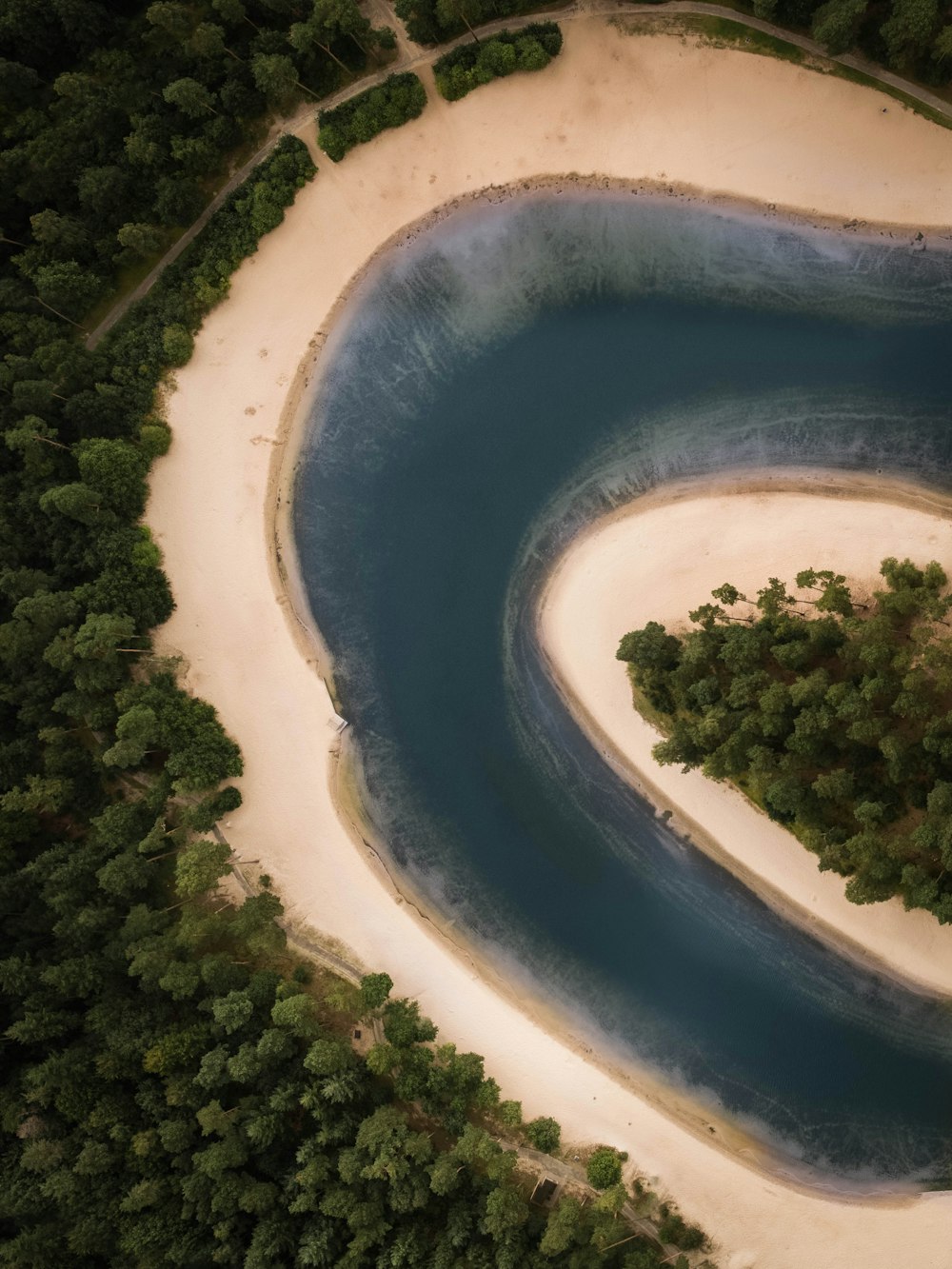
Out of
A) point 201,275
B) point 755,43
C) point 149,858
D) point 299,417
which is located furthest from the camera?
point 299,417

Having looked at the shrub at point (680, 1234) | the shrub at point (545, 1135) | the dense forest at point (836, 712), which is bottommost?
the shrub at point (680, 1234)

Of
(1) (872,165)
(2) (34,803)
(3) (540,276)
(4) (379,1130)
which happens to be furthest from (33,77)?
(4) (379,1130)

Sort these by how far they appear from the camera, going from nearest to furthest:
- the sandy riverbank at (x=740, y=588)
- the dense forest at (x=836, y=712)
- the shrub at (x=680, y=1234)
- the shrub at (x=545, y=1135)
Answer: the dense forest at (x=836, y=712), the shrub at (x=545, y=1135), the shrub at (x=680, y=1234), the sandy riverbank at (x=740, y=588)

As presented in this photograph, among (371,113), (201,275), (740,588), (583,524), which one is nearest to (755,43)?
(371,113)

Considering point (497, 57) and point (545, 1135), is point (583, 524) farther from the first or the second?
point (545, 1135)

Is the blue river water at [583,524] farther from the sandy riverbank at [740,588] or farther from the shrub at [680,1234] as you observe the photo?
the shrub at [680,1234]

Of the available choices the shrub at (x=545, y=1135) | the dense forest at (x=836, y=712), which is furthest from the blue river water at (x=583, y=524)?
the dense forest at (x=836, y=712)
